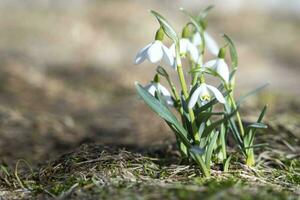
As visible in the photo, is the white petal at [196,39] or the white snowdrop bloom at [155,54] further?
the white petal at [196,39]

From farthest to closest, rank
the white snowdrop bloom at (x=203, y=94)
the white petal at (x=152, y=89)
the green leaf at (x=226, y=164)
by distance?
the white petal at (x=152, y=89), the green leaf at (x=226, y=164), the white snowdrop bloom at (x=203, y=94)

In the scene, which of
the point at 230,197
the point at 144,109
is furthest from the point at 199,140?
the point at 144,109

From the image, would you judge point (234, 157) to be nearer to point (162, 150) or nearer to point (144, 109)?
point (162, 150)

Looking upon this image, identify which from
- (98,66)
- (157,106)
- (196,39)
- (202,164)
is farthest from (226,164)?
(98,66)

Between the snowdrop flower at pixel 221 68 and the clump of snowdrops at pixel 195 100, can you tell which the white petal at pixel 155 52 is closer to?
the clump of snowdrops at pixel 195 100

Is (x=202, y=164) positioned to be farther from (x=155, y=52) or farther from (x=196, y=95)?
(x=155, y=52)

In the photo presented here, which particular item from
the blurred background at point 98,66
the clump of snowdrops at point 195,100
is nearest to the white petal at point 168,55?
the clump of snowdrops at point 195,100
